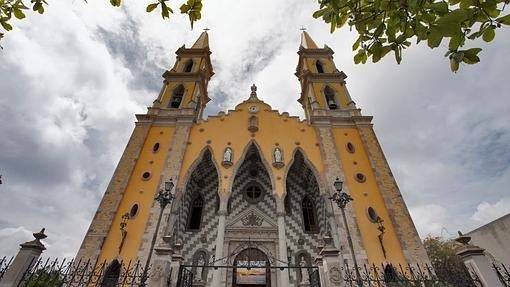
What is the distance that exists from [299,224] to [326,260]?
8.19 meters

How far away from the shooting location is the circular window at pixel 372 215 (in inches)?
504

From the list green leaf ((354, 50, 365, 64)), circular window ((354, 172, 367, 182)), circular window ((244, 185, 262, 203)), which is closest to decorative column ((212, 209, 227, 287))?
circular window ((244, 185, 262, 203))

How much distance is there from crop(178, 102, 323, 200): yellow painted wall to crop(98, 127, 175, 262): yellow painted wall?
1540 mm

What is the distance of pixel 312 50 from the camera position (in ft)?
76.3

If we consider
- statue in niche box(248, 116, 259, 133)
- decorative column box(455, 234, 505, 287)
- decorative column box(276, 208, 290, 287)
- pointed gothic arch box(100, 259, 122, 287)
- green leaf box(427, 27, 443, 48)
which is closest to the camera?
green leaf box(427, 27, 443, 48)

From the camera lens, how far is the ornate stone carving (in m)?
14.4

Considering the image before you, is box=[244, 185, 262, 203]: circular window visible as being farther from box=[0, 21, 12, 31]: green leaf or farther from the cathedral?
box=[0, 21, 12, 31]: green leaf

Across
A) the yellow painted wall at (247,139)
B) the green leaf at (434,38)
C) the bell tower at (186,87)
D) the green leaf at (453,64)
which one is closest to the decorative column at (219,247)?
the yellow painted wall at (247,139)

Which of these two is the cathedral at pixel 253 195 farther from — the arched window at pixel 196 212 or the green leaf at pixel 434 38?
the green leaf at pixel 434 38

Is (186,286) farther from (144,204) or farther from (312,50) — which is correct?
(312,50)

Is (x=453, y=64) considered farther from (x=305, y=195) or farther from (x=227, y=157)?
(x=305, y=195)

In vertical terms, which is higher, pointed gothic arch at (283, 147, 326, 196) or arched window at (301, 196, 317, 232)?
pointed gothic arch at (283, 147, 326, 196)

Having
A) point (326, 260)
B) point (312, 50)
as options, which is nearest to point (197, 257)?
point (326, 260)

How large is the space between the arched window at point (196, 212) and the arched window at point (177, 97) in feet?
24.0
